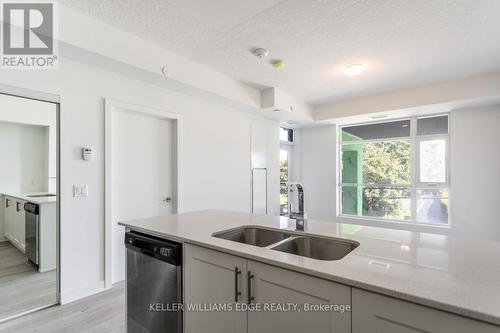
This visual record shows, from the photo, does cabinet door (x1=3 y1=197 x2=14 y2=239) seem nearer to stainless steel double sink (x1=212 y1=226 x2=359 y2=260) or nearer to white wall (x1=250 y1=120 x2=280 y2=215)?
stainless steel double sink (x1=212 y1=226 x2=359 y2=260)

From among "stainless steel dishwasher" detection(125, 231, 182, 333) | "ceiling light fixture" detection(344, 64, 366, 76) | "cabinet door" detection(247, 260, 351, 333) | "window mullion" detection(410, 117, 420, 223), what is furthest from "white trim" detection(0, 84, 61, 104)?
"window mullion" detection(410, 117, 420, 223)

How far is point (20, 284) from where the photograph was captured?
2.47 meters

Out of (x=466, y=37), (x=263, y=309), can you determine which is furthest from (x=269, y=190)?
(x=263, y=309)

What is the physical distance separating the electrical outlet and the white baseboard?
0.92 meters

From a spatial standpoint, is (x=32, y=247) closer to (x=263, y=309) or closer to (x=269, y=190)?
(x=263, y=309)

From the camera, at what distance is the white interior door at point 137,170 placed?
117 inches

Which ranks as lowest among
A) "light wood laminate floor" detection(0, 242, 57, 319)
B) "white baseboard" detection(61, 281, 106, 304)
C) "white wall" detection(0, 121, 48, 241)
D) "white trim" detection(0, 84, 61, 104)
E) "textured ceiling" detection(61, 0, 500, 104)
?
"white baseboard" detection(61, 281, 106, 304)

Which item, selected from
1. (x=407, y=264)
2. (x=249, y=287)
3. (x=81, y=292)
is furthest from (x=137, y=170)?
(x=407, y=264)

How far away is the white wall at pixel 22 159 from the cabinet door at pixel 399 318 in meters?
2.81

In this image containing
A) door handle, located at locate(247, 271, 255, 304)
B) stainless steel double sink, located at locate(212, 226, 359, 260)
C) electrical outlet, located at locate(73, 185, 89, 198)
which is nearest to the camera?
door handle, located at locate(247, 271, 255, 304)

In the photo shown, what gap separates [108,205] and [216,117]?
202cm

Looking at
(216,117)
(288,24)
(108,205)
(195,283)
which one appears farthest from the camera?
(216,117)

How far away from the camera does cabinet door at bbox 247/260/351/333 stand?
1.05m

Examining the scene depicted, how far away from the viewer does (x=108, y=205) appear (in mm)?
2822
